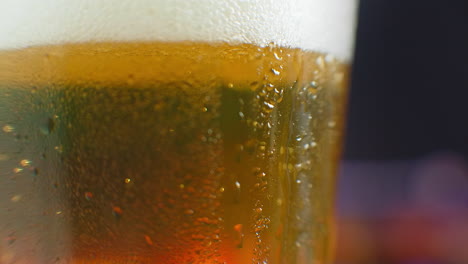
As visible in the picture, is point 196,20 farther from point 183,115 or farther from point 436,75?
point 436,75

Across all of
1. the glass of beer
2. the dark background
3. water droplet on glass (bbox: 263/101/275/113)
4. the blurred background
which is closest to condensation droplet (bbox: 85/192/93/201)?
the glass of beer

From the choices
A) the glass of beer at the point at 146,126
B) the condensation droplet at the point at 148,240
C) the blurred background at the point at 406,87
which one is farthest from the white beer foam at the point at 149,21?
the blurred background at the point at 406,87

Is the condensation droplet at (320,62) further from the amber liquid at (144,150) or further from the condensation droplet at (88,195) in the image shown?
the condensation droplet at (88,195)

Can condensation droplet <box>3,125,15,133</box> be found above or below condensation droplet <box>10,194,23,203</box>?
above

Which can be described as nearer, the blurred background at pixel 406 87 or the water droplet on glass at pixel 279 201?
the water droplet on glass at pixel 279 201

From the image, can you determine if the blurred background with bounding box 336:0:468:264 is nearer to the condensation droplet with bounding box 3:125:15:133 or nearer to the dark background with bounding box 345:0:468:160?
the dark background with bounding box 345:0:468:160
